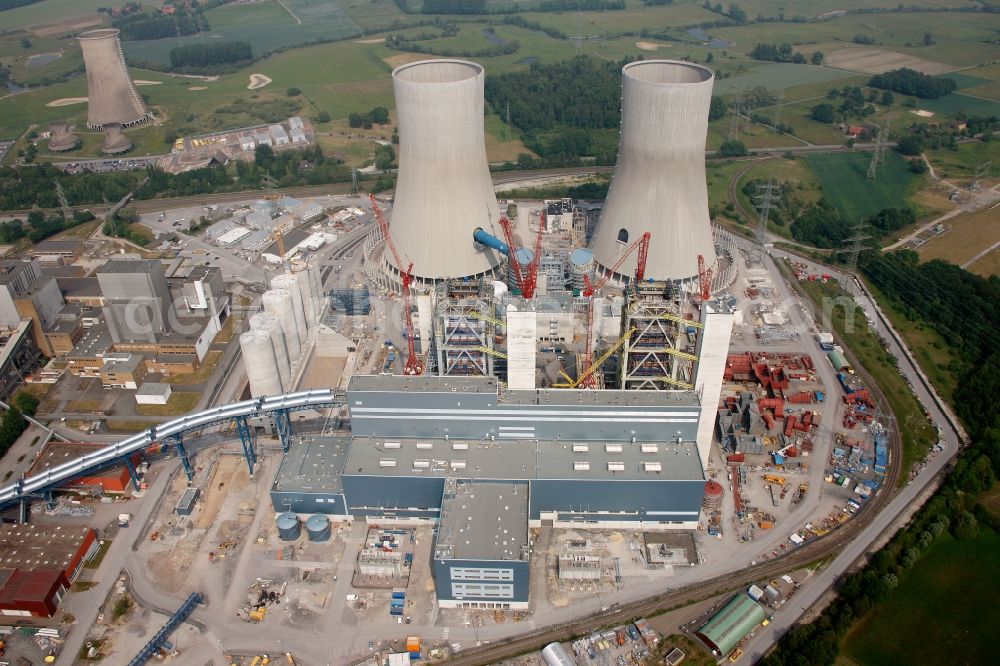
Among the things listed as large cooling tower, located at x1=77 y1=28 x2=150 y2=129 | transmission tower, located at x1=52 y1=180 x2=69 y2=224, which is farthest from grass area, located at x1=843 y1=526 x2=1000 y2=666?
large cooling tower, located at x1=77 y1=28 x2=150 y2=129

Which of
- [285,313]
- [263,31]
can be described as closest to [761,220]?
[285,313]

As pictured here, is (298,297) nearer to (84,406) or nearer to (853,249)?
(84,406)

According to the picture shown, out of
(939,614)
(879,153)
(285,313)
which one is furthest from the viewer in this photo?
(879,153)

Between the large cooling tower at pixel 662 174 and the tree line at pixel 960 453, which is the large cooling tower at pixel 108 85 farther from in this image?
the tree line at pixel 960 453

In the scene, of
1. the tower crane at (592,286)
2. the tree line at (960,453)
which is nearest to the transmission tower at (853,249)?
the tree line at (960,453)

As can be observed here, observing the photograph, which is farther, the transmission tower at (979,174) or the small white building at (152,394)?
the transmission tower at (979,174)

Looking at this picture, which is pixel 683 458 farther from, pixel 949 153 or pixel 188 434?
pixel 949 153

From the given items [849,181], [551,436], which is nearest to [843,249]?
[849,181]
